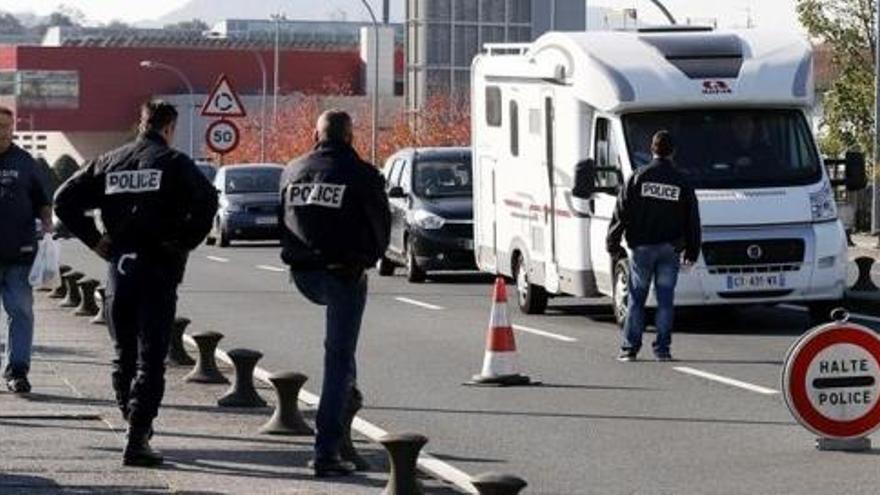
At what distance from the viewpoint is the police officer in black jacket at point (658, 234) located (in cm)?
1939

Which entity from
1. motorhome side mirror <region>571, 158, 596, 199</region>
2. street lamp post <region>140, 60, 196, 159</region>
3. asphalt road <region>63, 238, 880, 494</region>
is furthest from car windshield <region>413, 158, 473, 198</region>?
street lamp post <region>140, 60, 196, 159</region>

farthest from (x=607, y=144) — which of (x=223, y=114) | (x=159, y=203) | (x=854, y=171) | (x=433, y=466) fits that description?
(x=223, y=114)

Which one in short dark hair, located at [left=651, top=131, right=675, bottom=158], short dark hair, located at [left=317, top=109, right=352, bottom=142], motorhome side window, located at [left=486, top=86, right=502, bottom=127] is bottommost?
motorhome side window, located at [left=486, top=86, right=502, bottom=127]

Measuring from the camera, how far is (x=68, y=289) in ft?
85.9

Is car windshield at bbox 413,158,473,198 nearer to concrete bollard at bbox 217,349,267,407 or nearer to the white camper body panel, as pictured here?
the white camper body panel

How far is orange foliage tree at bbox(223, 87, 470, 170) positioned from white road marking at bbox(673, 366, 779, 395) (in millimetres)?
46184

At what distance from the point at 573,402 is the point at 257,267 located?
21288 mm

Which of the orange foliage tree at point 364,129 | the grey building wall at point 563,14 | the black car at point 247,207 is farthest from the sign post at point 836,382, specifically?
the grey building wall at point 563,14

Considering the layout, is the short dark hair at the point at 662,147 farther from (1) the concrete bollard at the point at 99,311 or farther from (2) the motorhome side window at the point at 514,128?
(2) the motorhome side window at the point at 514,128

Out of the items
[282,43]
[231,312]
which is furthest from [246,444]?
[282,43]

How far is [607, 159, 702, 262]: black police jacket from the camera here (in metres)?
19.4

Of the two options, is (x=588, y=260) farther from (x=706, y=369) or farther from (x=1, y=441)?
(x=1, y=441)

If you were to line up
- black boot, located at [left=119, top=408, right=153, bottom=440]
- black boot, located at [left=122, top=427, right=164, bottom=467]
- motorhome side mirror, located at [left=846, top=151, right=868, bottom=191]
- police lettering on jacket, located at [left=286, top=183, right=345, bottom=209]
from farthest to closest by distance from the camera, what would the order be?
motorhome side mirror, located at [left=846, top=151, right=868, bottom=191] → black boot, located at [left=119, top=408, right=153, bottom=440] → black boot, located at [left=122, top=427, right=164, bottom=467] → police lettering on jacket, located at [left=286, top=183, right=345, bottom=209]

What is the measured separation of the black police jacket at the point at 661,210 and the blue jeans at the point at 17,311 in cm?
550
